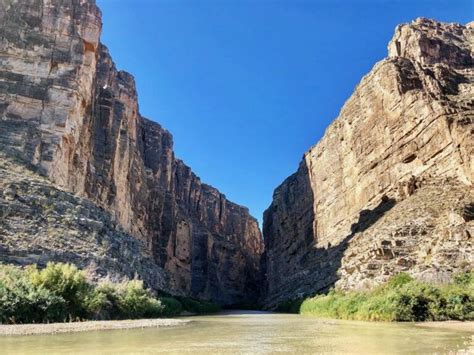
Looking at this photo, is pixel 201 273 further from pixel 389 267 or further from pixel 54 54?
pixel 389 267

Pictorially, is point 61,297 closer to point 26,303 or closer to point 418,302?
point 26,303

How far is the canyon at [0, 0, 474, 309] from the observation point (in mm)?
31328

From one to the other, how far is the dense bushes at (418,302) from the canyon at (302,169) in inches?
64.4

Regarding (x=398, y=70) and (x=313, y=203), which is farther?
(x=313, y=203)

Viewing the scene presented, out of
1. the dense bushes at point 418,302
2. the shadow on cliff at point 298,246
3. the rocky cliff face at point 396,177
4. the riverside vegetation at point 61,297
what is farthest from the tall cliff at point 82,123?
the dense bushes at point 418,302

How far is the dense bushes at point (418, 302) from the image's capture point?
22.0 metres

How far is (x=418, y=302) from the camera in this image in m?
23.0

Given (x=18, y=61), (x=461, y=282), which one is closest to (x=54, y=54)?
(x=18, y=61)

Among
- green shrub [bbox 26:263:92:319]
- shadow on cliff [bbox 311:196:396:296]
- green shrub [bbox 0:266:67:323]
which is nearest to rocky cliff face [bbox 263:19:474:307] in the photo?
shadow on cliff [bbox 311:196:396:296]

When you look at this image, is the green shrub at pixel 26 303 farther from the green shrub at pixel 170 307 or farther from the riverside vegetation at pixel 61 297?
the green shrub at pixel 170 307

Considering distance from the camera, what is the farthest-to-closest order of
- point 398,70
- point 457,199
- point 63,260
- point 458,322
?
point 398,70
point 457,199
point 63,260
point 458,322

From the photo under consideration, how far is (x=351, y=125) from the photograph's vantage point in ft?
212

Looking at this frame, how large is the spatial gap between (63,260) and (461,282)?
77.2 ft

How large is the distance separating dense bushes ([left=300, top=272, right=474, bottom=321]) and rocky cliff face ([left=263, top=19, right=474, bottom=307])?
1744mm
